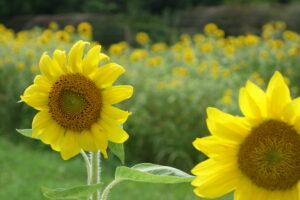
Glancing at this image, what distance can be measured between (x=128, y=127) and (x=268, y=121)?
4663 mm

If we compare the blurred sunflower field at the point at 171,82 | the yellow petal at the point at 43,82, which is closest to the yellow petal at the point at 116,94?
the yellow petal at the point at 43,82

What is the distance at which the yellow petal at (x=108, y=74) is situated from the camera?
38.9 inches

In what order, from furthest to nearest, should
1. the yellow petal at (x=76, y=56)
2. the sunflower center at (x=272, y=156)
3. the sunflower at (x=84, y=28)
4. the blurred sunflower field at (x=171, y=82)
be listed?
the sunflower at (x=84, y=28)
the blurred sunflower field at (x=171, y=82)
the yellow petal at (x=76, y=56)
the sunflower center at (x=272, y=156)

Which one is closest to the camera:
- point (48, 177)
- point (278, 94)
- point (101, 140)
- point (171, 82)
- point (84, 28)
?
point (278, 94)

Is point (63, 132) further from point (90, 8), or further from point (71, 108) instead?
point (90, 8)

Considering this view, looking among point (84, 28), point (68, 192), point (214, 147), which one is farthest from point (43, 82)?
point (84, 28)

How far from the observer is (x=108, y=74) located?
39.0 inches

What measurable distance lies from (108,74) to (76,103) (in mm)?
90

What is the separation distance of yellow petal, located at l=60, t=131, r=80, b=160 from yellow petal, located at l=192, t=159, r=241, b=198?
0.25 m

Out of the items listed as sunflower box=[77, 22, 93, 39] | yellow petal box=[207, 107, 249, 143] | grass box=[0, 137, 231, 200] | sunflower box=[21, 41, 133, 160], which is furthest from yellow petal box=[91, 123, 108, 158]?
sunflower box=[77, 22, 93, 39]

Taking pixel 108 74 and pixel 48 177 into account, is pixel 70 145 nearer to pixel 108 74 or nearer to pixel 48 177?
pixel 108 74

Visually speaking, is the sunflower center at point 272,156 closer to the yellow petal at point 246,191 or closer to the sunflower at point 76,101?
the yellow petal at point 246,191

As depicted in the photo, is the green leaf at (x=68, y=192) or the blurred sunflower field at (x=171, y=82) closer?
the green leaf at (x=68, y=192)

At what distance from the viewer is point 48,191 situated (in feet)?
2.88
